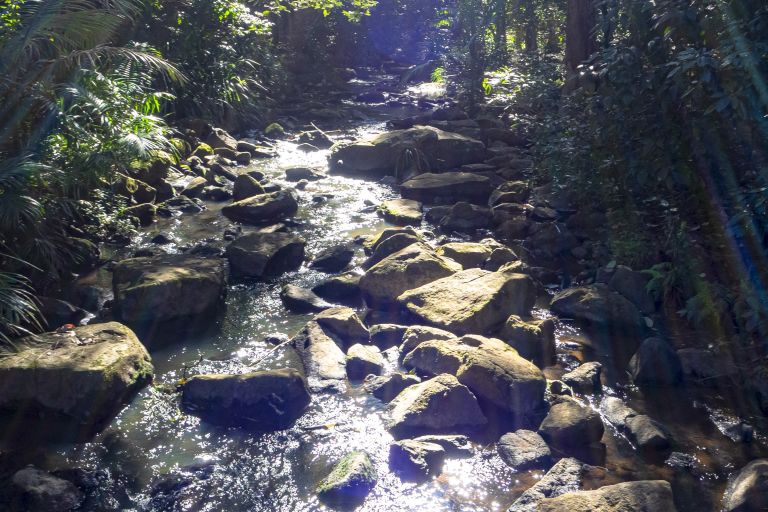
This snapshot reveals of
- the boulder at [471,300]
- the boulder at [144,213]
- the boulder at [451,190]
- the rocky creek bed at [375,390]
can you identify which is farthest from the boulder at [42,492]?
the boulder at [451,190]

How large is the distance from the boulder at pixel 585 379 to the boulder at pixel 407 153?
664 cm

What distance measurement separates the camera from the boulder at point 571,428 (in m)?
4.81

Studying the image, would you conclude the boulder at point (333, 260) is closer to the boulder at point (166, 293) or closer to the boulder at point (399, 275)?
the boulder at point (399, 275)

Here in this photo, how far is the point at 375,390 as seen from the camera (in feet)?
17.9

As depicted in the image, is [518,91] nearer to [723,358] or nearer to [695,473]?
[723,358]

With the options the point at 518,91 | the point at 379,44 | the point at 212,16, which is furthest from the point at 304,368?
the point at 379,44

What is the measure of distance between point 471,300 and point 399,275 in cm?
94

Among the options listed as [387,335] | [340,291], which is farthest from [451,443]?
[340,291]

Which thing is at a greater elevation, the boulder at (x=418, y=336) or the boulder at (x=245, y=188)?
the boulder at (x=245, y=188)

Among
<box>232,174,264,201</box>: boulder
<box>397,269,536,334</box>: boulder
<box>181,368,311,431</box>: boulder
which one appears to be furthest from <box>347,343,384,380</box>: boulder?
<box>232,174,264,201</box>: boulder

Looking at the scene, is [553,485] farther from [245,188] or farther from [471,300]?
[245,188]

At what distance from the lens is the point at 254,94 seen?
14508mm

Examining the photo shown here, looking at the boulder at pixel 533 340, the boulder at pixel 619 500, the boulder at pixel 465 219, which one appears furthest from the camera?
the boulder at pixel 465 219

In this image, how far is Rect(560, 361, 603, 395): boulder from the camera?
18.2 ft
